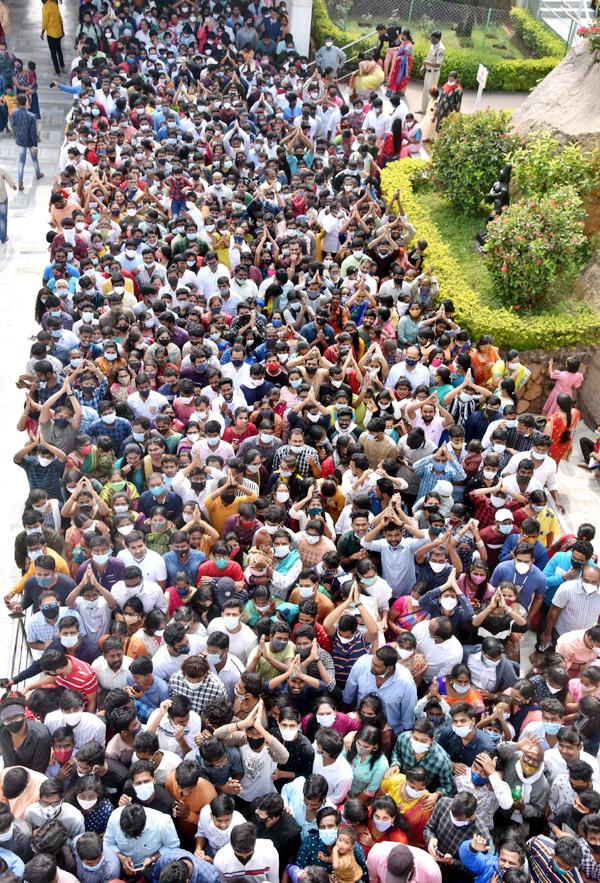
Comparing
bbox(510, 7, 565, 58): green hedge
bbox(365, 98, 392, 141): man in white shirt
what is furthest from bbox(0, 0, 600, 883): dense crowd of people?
bbox(510, 7, 565, 58): green hedge

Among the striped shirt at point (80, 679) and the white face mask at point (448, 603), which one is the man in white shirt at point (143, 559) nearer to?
the striped shirt at point (80, 679)

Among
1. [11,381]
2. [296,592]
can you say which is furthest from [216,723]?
[11,381]

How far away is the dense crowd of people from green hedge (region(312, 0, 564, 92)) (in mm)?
10174

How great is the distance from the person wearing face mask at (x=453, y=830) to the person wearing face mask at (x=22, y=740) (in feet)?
8.51

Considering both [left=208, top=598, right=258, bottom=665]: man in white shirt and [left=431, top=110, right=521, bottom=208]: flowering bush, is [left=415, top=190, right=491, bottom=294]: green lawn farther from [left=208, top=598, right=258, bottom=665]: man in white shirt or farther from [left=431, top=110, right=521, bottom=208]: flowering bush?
[left=208, top=598, right=258, bottom=665]: man in white shirt

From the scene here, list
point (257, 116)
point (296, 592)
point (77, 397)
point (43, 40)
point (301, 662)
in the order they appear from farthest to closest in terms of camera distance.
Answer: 1. point (43, 40)
2. point (257, 116)
3. point (77, 397)
4. point (296, 592)
5. point (301, 662)

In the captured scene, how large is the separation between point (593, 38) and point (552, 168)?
2.69 m

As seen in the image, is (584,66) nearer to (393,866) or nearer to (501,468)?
(501,468)

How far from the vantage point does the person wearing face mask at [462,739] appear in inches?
234

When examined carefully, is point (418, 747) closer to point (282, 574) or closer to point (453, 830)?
point (453, 830)

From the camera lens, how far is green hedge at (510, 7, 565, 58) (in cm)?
2148

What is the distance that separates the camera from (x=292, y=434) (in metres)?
8.27

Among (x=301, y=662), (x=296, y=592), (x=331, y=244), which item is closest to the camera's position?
(x=301, y=662)

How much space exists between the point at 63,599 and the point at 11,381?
19.1ft
